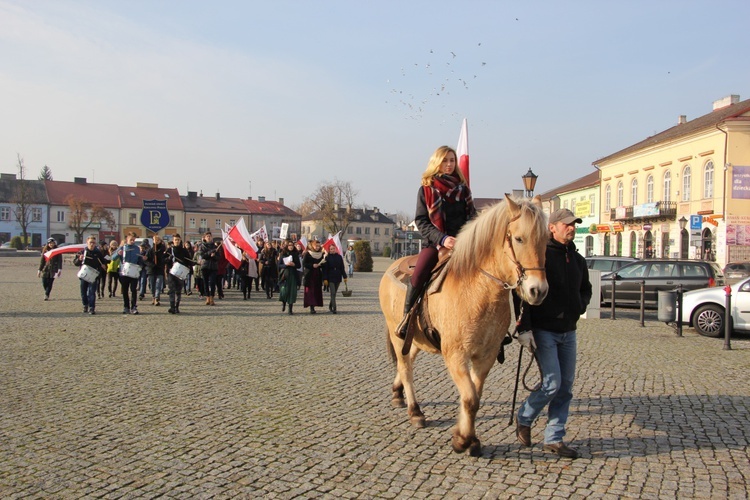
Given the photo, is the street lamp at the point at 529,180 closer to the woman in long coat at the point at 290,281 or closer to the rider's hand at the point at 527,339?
the woman in long coat at the point at 290,281

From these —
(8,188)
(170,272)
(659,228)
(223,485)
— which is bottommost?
(223,485)

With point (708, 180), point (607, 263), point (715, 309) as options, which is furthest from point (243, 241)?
point (708, 180)

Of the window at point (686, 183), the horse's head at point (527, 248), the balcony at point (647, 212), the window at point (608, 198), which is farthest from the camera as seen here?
the window at point (608, 198)

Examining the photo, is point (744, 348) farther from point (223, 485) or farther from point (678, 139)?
point (678, 139)

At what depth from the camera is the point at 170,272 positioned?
634 inches

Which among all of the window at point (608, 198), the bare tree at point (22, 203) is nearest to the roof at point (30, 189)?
the bare tree at point (22, 203)

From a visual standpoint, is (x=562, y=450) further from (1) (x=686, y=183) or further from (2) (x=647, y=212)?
(2) (x=647, y=212)

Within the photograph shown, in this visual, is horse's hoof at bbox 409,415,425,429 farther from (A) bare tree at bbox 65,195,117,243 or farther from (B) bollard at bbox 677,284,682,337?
(A) bare tree at bbox 65,195,117,243

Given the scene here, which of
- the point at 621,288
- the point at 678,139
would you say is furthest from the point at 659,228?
the point at 621,288

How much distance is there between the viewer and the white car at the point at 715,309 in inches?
508

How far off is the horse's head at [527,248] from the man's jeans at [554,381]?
773mm

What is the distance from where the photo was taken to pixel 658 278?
1898 centimetres

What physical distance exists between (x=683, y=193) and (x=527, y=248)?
49.8 metres

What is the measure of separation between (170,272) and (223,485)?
40.6ft
